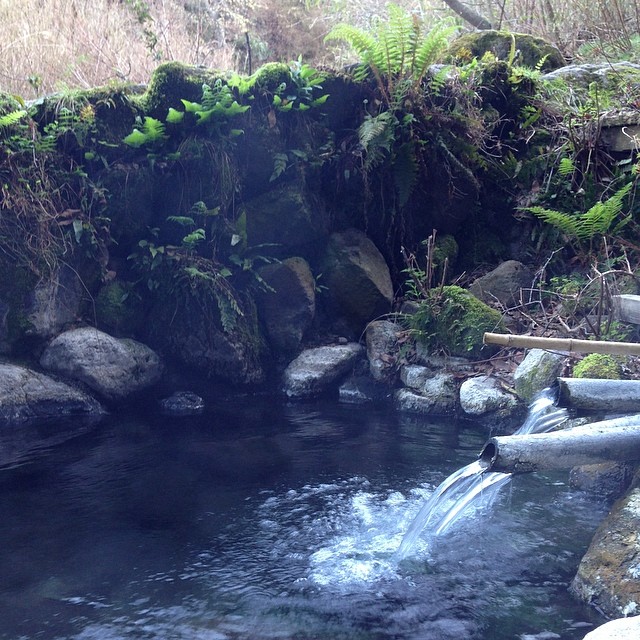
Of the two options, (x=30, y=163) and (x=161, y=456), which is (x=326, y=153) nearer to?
(x=30, y=163)

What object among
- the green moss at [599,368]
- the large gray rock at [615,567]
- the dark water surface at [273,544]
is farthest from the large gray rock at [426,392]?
the large gray rock at [615,567]

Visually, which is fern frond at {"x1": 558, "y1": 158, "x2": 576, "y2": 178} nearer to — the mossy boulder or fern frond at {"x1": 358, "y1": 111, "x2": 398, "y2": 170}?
fern frond at {"x1": 358, "y1": 111, "x2": 398, "y2": 170}

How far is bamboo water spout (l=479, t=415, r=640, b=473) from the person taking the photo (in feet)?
11.6

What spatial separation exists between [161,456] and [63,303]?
7.99ft

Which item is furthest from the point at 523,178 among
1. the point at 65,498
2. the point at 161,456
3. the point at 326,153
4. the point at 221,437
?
the point at 65,498

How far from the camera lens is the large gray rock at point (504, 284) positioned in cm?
777

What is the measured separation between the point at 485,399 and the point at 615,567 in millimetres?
3106

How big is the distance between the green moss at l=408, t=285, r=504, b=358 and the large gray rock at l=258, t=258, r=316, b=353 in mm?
1297

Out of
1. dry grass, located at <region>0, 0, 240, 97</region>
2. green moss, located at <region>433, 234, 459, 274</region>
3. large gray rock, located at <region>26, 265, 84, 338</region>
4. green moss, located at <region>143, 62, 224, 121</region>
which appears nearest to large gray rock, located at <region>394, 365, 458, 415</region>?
green moss, located at <region>433, 234, 459, 274</region>

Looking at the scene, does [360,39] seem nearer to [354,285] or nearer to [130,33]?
[354,285]

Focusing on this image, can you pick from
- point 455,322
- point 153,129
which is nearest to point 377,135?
point 455,322

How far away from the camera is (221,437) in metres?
6.29

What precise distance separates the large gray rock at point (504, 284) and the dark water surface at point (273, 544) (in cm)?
221

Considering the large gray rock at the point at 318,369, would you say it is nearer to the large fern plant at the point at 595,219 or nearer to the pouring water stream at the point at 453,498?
the large fern plant at the point at 595,219
